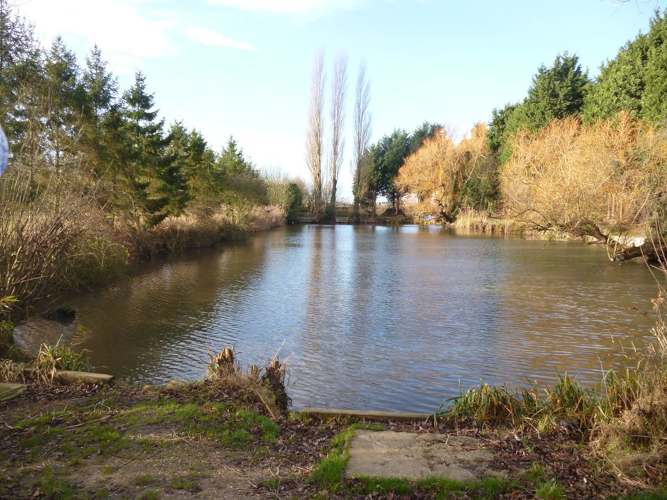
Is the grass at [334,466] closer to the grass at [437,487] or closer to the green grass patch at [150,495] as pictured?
the grass at [437,487]

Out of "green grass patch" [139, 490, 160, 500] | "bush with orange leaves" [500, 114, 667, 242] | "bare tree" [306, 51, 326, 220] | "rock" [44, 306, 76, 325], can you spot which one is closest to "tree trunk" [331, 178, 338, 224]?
"bare tree" [306, 51, 326, 220]

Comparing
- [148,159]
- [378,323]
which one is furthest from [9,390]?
[148,159]

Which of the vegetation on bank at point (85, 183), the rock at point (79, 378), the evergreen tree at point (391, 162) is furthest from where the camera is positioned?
the evergreen tree at point (391, 162)

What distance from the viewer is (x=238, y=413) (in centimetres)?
460

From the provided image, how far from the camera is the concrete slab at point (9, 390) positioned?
493 cm

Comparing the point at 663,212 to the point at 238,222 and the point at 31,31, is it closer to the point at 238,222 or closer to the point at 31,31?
the point at 31,31

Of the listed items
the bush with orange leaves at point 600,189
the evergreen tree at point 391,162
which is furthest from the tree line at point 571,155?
the evergreen tree at point 391,162

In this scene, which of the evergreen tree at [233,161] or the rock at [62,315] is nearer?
the rock at [62,315]

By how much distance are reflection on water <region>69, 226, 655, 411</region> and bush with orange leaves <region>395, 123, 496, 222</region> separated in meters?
27.1

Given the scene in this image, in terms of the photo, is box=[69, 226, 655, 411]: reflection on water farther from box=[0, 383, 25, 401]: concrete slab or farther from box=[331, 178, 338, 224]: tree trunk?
box=[331, 178, 338, 224]: tree trunk

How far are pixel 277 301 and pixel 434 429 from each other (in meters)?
9.08

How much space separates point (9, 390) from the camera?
5.08 metres

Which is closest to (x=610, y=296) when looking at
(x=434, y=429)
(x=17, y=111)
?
(x=434, y=429)

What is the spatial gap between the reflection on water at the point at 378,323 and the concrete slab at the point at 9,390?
226 cm
